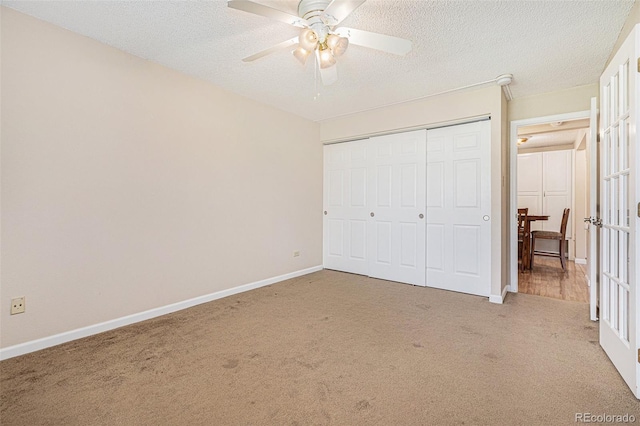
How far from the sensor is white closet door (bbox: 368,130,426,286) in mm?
3887

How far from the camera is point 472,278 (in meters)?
3.50

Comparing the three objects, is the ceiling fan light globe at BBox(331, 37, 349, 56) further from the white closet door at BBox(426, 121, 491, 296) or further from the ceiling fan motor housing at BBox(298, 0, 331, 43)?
the white closet door at BBox(426, 121, 491, 296)

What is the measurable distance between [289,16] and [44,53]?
1.92 m

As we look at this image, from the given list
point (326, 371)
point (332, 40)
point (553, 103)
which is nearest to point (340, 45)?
point (332, 40)

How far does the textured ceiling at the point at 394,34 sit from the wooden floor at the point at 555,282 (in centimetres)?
244

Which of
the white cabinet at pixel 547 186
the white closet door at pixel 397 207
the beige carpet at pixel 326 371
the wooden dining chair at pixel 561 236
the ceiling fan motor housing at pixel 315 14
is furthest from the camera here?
the white cabinet at pixel 547 186

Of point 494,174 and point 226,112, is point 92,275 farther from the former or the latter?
point 494,174

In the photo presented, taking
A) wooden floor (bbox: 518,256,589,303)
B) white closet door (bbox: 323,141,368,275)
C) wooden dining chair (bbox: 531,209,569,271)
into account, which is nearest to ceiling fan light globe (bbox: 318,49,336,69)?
white closet door (bbox: 323,141,368,275)

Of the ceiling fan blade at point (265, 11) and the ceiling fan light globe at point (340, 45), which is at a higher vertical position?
the ceiling fan blade at point (265, 11)

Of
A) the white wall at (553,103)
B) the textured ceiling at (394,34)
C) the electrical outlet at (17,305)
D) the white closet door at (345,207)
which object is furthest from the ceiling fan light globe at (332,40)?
the white wall at (553,103)

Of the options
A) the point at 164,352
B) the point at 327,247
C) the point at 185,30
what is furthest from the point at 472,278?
the point at 185,30

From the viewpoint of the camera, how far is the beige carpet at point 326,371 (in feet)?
4.94

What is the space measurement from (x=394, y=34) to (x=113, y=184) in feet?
8.67

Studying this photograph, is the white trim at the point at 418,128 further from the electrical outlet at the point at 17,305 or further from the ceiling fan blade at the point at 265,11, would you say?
the electrical outlet at the point at 17,305
